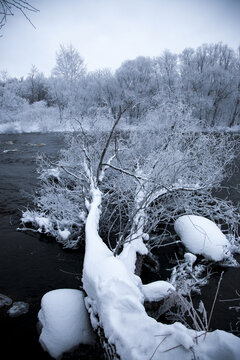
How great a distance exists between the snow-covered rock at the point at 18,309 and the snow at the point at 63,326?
3.07 feet

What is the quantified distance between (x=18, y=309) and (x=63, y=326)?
4.79 feet

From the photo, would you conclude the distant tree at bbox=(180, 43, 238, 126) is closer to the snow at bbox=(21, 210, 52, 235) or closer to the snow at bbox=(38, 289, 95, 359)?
the snow at bbox=(21, 210, 52, 235)

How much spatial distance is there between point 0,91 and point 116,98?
19380 mm

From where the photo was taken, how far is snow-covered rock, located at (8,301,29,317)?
3709mm

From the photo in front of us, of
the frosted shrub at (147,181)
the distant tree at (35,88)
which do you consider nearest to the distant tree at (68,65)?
the distant tree at (35,88)

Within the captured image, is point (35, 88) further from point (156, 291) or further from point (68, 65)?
point (156, 291)

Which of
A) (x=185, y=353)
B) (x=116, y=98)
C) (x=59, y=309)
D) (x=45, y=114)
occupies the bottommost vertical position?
(x=59, y=309)

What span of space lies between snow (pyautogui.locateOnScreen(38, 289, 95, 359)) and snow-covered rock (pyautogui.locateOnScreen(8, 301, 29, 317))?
937mm

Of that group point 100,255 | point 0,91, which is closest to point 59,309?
point 100,255

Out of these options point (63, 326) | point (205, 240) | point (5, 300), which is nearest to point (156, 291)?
point (63, 326)

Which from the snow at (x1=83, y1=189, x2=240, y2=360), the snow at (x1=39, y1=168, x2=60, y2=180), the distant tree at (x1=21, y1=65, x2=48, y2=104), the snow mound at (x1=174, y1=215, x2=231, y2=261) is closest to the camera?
the snow at (x1=83, y1=189, x2=240, y2=360)

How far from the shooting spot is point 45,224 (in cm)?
615

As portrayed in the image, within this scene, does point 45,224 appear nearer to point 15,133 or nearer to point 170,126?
point 170,126

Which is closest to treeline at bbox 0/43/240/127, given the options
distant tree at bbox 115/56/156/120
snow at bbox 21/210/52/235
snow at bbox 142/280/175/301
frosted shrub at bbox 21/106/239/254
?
distant tree at bbox 115/56/156/120
